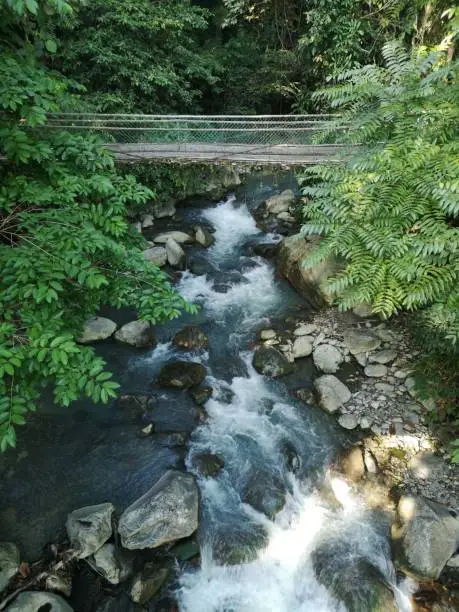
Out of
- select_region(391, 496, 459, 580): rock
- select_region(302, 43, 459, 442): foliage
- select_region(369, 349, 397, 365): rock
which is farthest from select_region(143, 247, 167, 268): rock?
select_region(391, 496, 459, 580): rock

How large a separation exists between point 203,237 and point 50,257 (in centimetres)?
775

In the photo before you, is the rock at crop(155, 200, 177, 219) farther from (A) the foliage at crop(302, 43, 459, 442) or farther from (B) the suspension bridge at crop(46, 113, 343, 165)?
(A) the foliage at crop(302, 43, 459, 442)

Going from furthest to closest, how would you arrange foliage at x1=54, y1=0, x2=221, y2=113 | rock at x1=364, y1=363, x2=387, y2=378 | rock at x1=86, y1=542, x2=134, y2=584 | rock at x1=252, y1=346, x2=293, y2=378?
foliage at x1=54, y1=0, x2=221, y2=113 < rock at x1=252, y1=346, x2=293, y2=378 < rock at x1=364, y1=363, x2=387, y2=378 < rock at x1=86, y1=542, x2=134, y2=584

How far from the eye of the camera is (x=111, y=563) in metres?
4.57

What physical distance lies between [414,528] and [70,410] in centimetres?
516

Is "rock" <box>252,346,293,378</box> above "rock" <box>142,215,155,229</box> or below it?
below

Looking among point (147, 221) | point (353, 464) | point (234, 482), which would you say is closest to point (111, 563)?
point (234, 482)

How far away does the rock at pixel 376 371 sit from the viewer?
22.5 feet

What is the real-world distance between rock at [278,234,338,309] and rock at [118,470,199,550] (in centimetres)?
458

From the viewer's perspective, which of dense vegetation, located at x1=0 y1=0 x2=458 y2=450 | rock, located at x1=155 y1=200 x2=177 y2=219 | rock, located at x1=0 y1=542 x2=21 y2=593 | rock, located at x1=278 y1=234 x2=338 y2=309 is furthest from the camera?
rock, located at x1=155 y1=200 x2=177 y2=219

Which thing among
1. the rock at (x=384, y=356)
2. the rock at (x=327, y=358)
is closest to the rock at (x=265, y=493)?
the rock at (x=327, y=358)

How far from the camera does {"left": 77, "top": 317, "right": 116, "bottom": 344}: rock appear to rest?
7559 mm

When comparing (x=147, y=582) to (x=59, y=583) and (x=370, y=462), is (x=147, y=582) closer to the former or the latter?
(x=59, y=583)

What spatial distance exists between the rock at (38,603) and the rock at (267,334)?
16.7ft
